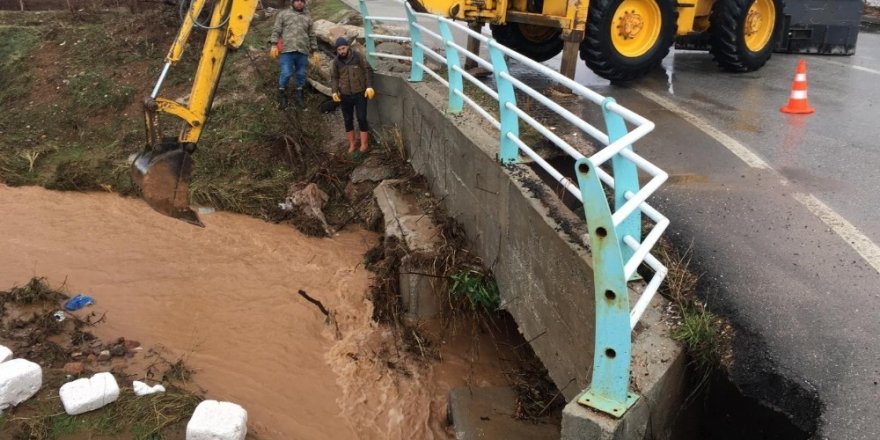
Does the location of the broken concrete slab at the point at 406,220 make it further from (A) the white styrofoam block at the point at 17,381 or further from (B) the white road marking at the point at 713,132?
(A) the white styrofoam block at the point at 17,381

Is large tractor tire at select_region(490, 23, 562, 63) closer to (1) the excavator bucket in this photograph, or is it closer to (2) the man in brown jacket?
(2) the man in brown jacket

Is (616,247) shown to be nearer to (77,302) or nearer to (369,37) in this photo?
(77,302)

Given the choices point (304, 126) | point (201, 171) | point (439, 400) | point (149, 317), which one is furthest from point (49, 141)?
point (439, 400)

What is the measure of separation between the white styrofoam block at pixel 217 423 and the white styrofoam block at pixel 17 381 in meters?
1.28

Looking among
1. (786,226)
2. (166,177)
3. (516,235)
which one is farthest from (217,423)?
(786,226)

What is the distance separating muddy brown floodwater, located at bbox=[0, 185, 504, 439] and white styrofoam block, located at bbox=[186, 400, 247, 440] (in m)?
0.44

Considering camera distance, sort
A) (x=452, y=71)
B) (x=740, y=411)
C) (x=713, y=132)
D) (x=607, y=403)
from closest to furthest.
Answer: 1. (x=607, y=403)
2. (x=740, y=411)
3. (x=452, y=71)
4. (x=713, y=132)

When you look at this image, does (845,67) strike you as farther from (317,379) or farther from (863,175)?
(317,379)

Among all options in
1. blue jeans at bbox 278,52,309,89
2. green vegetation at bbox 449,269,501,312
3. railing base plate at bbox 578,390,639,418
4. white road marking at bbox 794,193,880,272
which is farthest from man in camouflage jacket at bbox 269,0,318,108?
railing base plate at bbox 578,390,639,418

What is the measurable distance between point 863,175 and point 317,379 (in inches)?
200

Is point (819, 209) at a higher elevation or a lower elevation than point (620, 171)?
lower

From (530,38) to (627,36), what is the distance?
1.86 metres

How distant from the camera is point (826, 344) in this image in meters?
3.70

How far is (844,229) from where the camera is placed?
4945 mm
